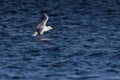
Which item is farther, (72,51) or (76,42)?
(76,42)

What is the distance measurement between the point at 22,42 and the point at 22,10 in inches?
733

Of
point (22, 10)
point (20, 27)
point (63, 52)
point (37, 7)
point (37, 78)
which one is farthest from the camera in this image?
point (37, 7)

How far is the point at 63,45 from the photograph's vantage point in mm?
38438

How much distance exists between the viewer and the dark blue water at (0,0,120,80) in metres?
31.0

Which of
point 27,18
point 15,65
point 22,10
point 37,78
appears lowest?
point 37,78

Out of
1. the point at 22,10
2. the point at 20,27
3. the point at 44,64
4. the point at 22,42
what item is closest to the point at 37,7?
the point at 22,10

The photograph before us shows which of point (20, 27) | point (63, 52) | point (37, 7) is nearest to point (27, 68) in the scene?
point (63, 52)

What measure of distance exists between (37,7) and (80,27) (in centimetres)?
1640

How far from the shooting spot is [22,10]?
57.8 m

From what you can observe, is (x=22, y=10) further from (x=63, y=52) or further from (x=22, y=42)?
(x=63, y=52)

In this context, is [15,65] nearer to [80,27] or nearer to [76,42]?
[76,42]

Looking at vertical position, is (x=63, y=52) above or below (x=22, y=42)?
below

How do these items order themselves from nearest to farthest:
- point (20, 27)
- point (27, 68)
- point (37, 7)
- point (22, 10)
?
point (27, 68)
point (20, 27)
point (22, 10)
point (37, 7)

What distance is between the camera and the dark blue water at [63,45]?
1219 inches
